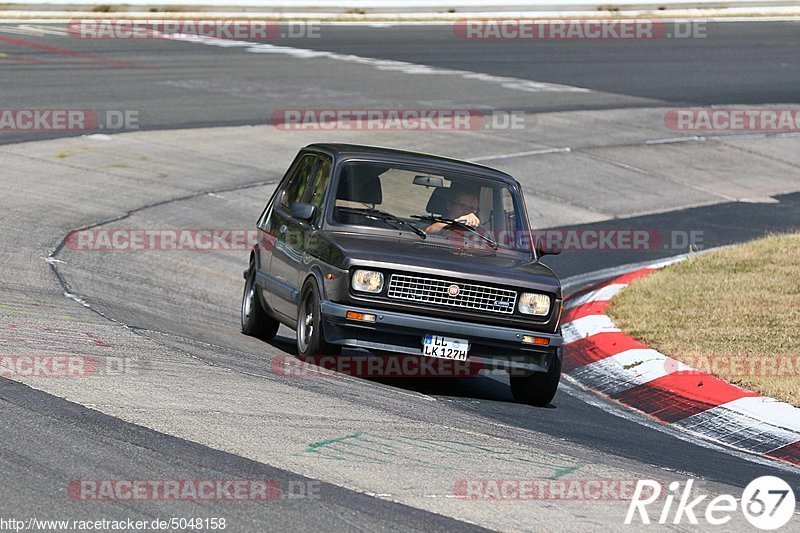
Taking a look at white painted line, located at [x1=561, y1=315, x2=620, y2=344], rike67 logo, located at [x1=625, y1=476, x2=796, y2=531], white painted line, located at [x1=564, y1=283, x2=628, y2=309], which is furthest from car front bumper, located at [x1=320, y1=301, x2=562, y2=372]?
white painted line, located at [x1=564, y1=283, x2=628, y2=309]

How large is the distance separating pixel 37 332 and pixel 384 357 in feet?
8.57

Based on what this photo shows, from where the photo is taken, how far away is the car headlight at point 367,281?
9258 millimetres

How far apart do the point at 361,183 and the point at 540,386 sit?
7.04 feet

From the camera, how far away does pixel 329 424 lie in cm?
741

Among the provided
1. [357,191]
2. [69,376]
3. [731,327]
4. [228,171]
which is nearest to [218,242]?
[228,171]

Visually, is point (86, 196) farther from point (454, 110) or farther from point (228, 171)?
point (454, 110)

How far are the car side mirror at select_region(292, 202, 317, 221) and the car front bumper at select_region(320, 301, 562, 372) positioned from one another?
1018mm

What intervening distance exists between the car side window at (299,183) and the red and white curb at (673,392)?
8.30ft

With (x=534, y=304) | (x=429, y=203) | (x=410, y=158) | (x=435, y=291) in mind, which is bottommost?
(x=534, y=304)

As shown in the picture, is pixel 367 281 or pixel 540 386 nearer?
pixel 367 281

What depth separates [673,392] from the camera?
9734 millimetres

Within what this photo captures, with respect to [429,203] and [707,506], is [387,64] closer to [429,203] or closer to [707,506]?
[429,203]

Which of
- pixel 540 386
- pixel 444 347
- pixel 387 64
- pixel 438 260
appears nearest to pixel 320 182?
pixel 438 260

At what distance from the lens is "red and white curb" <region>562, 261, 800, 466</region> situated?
28.3ft
